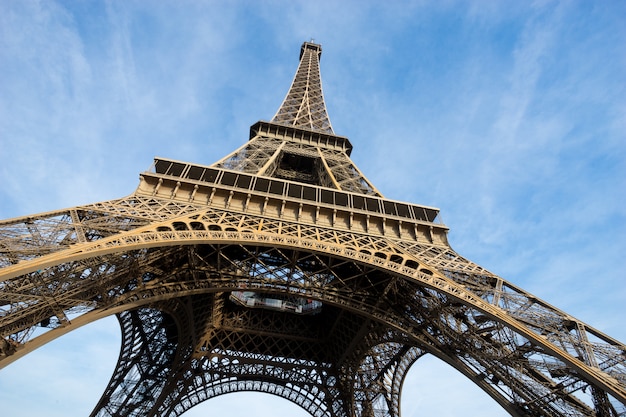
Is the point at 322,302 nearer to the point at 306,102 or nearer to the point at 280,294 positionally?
the point at 280,294

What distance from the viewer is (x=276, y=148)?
24766 mm

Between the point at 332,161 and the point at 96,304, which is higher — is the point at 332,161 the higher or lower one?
the higher one

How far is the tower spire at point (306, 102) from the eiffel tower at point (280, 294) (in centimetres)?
366

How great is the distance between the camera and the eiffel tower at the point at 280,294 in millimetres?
11477

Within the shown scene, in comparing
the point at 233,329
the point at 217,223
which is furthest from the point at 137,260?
the point at 233,329

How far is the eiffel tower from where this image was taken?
452 inches

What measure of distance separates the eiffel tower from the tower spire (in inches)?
144

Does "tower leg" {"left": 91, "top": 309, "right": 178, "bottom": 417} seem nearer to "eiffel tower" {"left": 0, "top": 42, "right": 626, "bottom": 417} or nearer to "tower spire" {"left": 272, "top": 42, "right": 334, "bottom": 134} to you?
"eiffel tower" {"left": 0, "top": 42, "right": 626, "bottom": 417}

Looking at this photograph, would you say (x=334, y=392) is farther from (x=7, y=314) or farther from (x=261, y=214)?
(x=7, y=314)

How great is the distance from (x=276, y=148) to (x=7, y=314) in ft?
53.3

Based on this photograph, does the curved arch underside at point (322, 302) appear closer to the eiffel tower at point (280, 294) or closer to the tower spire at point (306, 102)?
the eiffel tower at point (280, 294)

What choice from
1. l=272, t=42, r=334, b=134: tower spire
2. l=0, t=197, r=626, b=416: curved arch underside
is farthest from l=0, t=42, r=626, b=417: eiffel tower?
l=272, t=42, r=334, b=134: tower spire

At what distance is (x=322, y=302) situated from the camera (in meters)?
16.3

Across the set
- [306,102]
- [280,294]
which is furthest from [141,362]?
[306,102]
